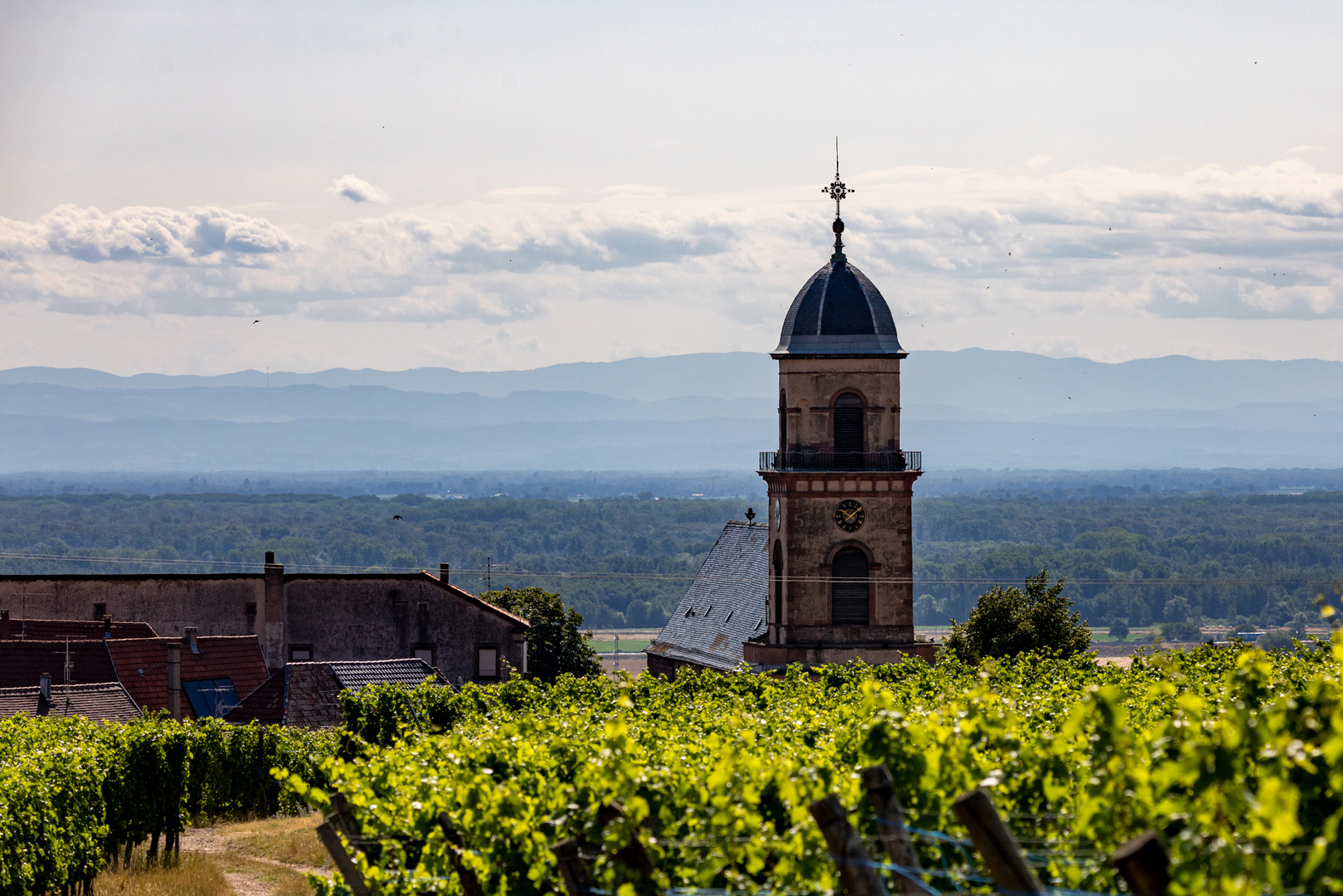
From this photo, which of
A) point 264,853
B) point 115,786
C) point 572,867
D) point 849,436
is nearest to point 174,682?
point 264,853

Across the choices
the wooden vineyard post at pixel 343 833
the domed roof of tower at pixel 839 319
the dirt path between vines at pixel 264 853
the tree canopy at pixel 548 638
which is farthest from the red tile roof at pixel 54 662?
the wooden vineyard post at pixel 343 833

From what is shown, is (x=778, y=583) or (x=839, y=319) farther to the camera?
(x=778, y=583)

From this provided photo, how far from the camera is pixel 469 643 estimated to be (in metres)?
59.9

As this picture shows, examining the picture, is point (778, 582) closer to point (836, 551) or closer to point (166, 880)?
point (836, 551)

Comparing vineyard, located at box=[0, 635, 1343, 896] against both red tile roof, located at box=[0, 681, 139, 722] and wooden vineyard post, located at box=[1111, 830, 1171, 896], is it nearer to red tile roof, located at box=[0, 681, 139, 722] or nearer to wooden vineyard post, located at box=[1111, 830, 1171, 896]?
wooden vineyard post, located at box=[1111, 830, 1171, 896]

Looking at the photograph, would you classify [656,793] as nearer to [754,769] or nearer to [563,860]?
[754,769]

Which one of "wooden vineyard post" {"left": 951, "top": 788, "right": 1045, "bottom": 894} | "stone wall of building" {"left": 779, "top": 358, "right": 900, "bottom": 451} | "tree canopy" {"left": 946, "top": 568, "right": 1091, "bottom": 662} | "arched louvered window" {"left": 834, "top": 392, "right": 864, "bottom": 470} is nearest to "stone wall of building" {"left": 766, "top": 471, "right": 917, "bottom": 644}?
"arched louvered window" {"left": 834, "top": 392, "right": 864, "bottom": 470}

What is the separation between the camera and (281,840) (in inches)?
1281

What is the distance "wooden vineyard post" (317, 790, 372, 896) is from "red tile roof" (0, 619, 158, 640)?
38.6 m

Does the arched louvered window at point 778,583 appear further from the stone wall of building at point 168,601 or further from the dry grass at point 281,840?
the dry grass at point 281,840

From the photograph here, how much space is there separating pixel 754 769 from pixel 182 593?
4733 cm

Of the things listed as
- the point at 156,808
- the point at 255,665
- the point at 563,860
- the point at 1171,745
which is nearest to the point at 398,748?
the point at 563,860

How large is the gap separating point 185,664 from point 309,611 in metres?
7.94

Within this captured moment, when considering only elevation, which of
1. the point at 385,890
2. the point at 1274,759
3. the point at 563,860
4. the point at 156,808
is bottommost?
the point at 156,808
